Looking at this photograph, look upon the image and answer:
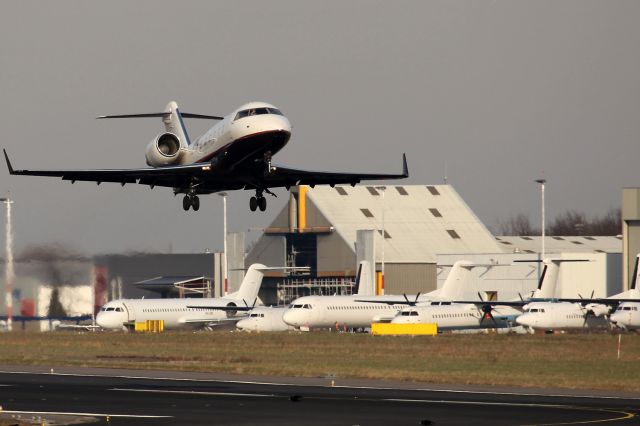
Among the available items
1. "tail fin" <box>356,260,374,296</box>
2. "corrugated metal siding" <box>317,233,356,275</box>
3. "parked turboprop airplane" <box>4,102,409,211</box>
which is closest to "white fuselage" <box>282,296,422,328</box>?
"tail fin" <box>356,260,374,296</box>

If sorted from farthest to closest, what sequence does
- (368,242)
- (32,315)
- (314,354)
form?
1. (368,242)
2. (32,315)
3. (314,354)

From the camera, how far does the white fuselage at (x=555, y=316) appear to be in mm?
94312

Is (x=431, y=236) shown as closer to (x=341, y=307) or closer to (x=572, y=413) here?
(x=341, y=307)

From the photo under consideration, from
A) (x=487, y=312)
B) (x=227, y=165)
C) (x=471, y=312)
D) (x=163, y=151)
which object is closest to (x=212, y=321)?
(x=471, y=312)

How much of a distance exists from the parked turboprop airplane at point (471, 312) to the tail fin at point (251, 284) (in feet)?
65.3

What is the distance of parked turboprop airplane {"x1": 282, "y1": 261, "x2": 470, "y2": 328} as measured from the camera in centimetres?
10000

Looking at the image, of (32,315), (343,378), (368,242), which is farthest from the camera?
(368,242)

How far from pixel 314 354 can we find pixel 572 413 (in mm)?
35517

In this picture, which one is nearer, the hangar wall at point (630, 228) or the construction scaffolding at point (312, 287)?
the hangar wall at point (630, 228)

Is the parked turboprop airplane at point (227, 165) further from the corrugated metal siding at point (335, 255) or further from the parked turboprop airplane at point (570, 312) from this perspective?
the corrugated metal siding at point (335, 255)

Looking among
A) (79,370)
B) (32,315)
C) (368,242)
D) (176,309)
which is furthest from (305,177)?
(368,242)

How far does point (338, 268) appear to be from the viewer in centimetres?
12975

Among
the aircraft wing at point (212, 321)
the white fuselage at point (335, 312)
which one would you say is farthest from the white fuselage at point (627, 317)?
the aircraft wing at point (212, 321)

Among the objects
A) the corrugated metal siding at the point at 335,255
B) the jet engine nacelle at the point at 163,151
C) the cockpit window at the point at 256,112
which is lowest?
the corrugated metal siding at the point at 335,255
